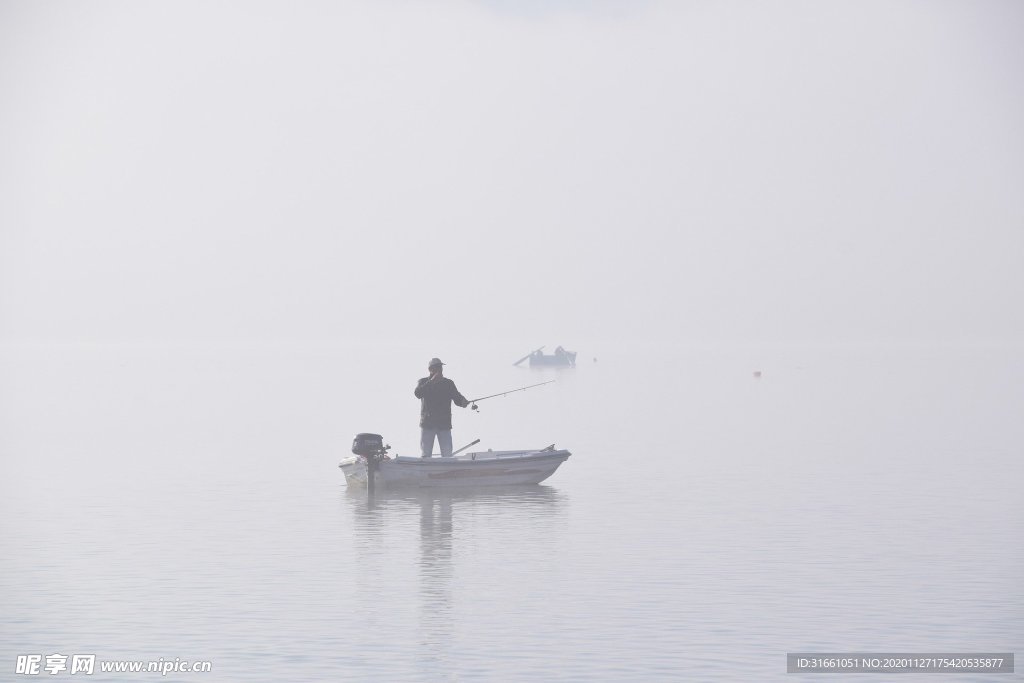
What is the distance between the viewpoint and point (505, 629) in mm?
20219

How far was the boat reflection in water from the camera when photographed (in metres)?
21.1

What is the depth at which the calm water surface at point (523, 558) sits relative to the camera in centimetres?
1922

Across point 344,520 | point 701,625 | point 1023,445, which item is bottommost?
point 701,625

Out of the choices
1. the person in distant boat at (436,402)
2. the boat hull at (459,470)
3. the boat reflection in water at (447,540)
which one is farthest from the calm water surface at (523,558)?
the person in distant boat at (436,402)

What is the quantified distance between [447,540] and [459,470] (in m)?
7.61

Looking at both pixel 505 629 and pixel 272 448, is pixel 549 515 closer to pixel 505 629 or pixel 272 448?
pixel 505 629

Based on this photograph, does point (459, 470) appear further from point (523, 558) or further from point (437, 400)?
point (523, 558)

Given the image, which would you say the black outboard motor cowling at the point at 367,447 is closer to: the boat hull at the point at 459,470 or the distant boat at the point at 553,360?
the boat hull at the point at 459,470

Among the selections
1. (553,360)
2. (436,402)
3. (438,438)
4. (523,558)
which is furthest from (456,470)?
(553,360)

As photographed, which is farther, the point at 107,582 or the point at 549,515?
the point at 549,515

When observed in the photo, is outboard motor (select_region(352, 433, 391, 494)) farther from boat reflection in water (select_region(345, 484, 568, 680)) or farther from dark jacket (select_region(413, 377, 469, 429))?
dark jacket (select_region(413, 377, 469, 429))

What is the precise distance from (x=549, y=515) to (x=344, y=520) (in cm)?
451

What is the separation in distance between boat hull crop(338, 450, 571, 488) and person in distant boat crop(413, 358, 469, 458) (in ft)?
1.91

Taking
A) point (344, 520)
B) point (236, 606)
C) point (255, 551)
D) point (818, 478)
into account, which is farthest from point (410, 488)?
point (236, 606)
